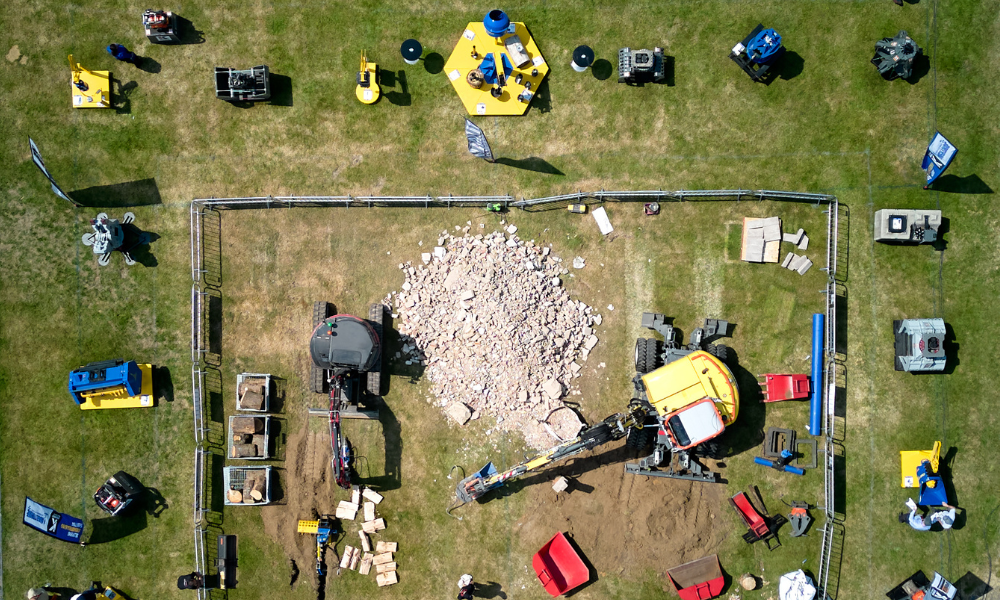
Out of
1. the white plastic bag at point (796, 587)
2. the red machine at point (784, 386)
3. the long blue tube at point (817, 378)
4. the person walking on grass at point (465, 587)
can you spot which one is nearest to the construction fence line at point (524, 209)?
the long blue tube at point (817, 378)

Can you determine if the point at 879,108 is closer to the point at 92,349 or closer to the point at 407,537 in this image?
the point at 407,537

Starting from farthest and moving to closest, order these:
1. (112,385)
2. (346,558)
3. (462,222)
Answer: (462,222) → (346,558) → (112,385)

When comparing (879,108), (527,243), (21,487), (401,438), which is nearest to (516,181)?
(527,243)

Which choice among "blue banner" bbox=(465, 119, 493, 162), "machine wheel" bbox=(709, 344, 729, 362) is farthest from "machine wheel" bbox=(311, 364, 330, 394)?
"machine wheel" bbox=(709, 344, 729, 362)

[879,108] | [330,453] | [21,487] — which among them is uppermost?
[879,108]

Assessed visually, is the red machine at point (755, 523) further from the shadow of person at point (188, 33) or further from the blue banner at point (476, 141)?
the shadow of person at point (188, 33)

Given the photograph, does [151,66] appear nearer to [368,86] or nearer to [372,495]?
[368,86]

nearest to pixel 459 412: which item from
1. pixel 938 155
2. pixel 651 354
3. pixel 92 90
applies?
pixel 651 354

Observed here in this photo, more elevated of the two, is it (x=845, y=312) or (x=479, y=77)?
(x=479, y=77)
